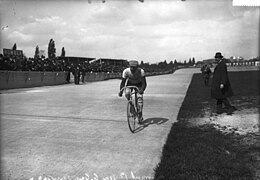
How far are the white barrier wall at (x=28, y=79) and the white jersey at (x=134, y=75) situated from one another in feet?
45.8

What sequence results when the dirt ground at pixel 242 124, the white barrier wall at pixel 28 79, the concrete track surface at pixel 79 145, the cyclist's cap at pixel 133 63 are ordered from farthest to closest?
the white barrier wall at pixel 28 79, the cyclist's cap at pixel 133 63, the dirt ground at pixel 242 124, the concrete track surface at pixel 79 145

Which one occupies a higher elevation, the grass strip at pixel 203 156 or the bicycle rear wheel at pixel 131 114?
the bicycle rear wheel at pixel 131 114

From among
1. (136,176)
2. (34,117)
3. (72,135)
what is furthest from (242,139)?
(34,117)

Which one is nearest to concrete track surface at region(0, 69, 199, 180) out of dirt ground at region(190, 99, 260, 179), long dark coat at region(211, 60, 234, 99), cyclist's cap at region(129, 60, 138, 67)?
dirt ground at region(190, 99, 260, 179)

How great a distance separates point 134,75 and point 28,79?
54.3 ft

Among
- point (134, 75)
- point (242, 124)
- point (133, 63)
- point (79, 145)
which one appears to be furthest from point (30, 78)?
point (242, 124)

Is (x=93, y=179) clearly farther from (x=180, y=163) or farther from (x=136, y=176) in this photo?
(x=180, y=163)

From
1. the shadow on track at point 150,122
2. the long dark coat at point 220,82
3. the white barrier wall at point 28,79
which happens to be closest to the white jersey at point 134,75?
the shadow on track at point 150,122

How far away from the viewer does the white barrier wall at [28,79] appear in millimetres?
16913

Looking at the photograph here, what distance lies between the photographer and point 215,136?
492 centimetres

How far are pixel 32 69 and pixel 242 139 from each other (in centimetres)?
1963

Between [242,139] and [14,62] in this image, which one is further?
[14,62]

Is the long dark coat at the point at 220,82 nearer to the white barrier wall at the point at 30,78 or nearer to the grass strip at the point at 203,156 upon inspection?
the grass strip at the point at 203,156

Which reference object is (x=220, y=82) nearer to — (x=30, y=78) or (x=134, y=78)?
(x=134, y=78)
